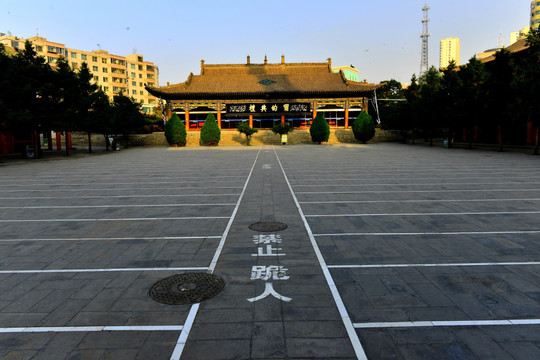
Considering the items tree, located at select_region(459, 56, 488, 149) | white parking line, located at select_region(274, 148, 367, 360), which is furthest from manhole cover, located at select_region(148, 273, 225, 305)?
tree, located at select_region(459, 56, 488, 149)

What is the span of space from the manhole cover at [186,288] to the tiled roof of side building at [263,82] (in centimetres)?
4306

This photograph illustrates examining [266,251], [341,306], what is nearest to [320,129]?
[266,251]

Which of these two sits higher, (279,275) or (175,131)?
(175,131)

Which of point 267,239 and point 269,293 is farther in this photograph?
point 267,239

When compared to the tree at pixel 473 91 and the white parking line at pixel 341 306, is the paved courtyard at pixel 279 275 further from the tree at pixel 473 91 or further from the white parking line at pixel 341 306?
the tree at pixel 473 91

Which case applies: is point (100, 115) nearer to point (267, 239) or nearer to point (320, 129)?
point (320, 129)

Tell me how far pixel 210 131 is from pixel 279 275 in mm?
38030

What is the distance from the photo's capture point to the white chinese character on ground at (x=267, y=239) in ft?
21.9

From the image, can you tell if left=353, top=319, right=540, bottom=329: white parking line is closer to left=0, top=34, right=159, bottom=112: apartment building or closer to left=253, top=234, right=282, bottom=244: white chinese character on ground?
left=253, top=234, right=282, bottom=244: white chinese character on ground

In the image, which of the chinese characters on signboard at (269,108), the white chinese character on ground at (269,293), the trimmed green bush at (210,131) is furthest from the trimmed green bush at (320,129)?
the white chinese character on ground at (269,293)

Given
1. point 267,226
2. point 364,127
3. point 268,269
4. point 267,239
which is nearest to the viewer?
point 268,269

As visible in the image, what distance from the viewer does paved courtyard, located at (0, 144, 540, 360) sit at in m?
3.55

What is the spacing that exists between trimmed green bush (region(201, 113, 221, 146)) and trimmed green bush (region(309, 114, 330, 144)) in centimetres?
1169

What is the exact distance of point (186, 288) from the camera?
475cm
